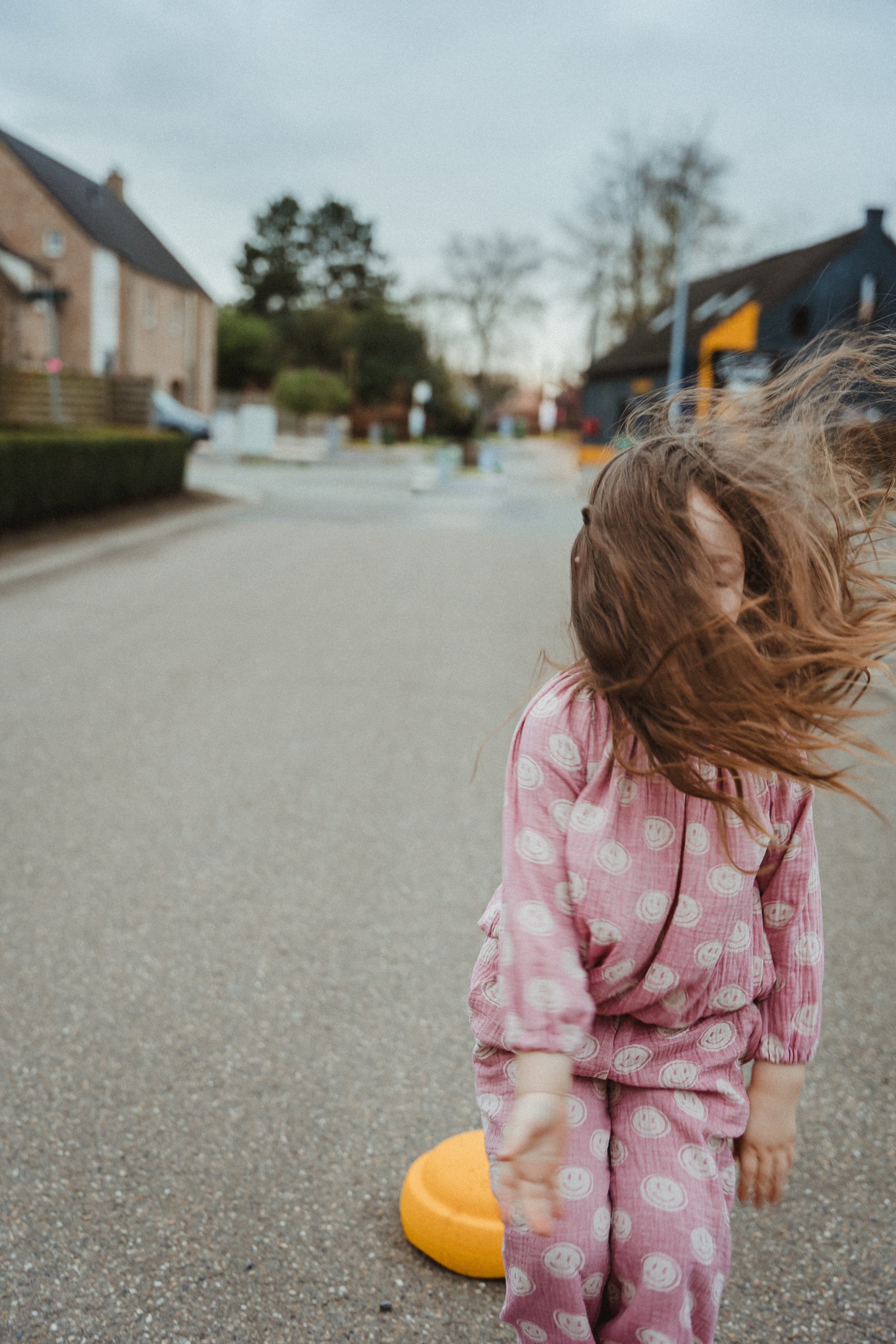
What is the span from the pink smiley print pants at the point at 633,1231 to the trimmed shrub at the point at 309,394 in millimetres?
52627

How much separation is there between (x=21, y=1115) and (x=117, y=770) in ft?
9.60

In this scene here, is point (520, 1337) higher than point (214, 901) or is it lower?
higher

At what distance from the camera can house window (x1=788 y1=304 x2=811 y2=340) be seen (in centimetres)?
3575

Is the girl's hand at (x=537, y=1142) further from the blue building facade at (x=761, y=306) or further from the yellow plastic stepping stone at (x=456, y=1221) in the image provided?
the blue building facade at (x=761, y=306)

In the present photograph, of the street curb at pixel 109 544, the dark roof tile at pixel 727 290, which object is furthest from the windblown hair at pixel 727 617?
the dark roof tile at pixel 727 290

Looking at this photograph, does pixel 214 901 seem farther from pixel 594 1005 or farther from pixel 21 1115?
pixel 594 1005

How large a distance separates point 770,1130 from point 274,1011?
Answer: 192cm

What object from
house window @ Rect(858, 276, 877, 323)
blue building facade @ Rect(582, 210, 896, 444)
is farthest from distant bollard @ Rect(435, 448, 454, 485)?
house window @ Rect(858, 276, 877, 323)

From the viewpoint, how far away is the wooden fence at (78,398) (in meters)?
21.9

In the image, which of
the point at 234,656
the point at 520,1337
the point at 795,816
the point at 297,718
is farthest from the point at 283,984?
the point at 234,656

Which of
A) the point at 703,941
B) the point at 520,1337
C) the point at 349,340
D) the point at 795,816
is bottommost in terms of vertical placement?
the point at 520,1337

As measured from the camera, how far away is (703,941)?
1618 millimetres

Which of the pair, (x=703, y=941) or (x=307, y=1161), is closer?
(x=703, y=941)

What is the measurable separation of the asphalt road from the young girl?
309 millimetres
